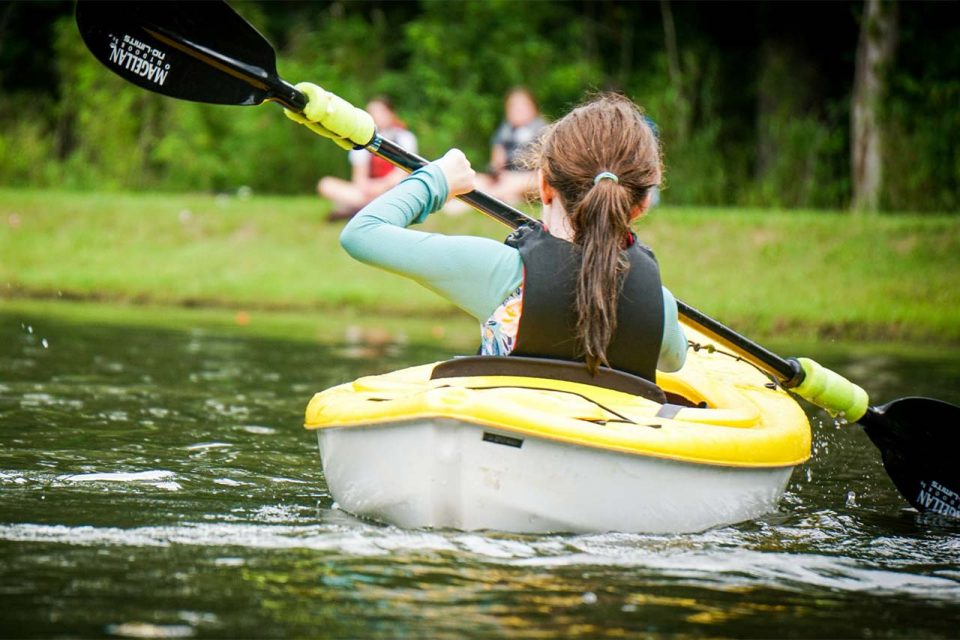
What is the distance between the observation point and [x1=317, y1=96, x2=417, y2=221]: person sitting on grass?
12680 millimetres

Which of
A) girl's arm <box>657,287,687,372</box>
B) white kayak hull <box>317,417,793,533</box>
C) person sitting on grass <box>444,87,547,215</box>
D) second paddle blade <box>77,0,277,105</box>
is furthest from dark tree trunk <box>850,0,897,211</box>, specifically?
white kayak hull <box>317,417,793,533</box>

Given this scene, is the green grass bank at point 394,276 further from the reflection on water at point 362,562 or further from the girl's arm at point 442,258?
the girl's arm at point 442,258

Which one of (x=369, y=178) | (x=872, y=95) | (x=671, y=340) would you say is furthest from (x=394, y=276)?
(x=671, y=340)

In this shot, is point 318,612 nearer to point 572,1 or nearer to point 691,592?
point 691,592

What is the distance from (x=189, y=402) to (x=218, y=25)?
208 centimetres

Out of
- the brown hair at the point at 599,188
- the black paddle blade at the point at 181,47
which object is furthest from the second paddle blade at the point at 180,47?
the brown hair at the point at 599,188

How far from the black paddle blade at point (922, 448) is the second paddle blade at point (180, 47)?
7.70ft

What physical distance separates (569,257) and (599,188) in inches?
7.5

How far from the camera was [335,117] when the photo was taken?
14.6 feet

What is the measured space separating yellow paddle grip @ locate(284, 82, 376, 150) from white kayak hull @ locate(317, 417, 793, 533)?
3.84ft

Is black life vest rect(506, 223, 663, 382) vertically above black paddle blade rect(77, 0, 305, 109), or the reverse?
black paddle blade rect(77, 0, 305, 109)

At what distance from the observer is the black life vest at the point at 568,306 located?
3.63m

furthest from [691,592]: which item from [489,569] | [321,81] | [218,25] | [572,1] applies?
[572,1]

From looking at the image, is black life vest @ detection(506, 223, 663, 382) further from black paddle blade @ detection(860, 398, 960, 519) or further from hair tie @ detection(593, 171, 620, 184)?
black paddle blade @ detection(860, 398, 960, 519)
